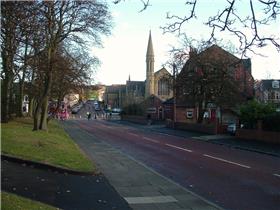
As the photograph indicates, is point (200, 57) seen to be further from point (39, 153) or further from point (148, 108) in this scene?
point (148, 108)

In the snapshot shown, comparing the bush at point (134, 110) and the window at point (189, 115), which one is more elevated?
the bush at point (134, 110)

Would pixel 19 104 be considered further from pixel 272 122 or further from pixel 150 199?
pixel 150 199

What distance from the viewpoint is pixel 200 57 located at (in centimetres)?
5550

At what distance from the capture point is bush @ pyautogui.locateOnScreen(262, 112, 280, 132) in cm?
3928

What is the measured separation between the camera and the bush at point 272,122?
39281mm

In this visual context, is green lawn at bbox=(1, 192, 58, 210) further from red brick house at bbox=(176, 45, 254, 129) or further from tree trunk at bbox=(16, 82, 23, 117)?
red brick house at bbox=(176, 45, 254, 129)

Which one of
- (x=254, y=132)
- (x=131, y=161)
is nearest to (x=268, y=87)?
(x=254, y=132)

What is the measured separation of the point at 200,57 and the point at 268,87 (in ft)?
204

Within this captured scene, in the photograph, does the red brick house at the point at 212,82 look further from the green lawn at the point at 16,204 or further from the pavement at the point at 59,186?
the green lawn at the point at 16,204

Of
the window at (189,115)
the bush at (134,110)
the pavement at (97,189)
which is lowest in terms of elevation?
the pavement at (97,189)

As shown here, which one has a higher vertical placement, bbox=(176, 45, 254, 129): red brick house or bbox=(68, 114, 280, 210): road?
bbox=(176, 45, 254, 129): red brick house

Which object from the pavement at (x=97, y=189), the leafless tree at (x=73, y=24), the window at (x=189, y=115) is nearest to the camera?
the pavement at (x=97, y=189)

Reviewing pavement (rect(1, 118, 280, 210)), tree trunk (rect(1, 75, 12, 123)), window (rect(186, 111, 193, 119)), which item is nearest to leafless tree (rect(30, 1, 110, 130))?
tree trunk (rect(1, 75, 12, 123))

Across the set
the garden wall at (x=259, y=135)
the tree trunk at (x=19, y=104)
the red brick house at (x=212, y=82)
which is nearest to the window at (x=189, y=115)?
the red brick house at (x=212, y=82)
